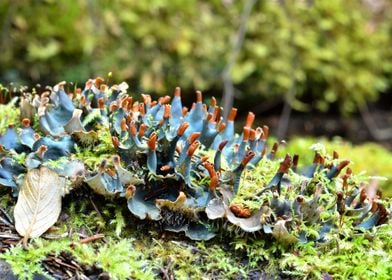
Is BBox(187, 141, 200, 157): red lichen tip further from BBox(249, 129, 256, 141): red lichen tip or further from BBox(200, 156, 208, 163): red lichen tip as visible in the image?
BBox(249, 129, 256, 141): red lichen tip

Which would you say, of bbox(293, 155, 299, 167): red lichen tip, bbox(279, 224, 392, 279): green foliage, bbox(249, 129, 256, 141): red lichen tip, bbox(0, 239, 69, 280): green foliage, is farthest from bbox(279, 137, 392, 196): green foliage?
bbox(0, 239, 69, 280): green foliage

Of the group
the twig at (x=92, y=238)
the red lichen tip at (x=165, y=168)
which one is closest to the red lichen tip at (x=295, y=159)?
the red lichen tip at (x=165, y=168)

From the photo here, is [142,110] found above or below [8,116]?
above

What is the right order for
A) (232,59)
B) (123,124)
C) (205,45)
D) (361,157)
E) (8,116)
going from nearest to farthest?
(123,124) → (8,116) → (361,157) → (232,59) → (205,45)

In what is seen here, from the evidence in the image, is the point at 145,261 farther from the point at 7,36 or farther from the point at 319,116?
the point at 319,116

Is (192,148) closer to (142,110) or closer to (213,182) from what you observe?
(213,182)

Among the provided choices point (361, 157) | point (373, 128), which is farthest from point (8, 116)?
point (373, 128)

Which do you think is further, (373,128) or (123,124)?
(373,128)

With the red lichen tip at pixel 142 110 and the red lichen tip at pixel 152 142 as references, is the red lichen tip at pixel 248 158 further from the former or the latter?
the red lichen tip at pixel 142 110
